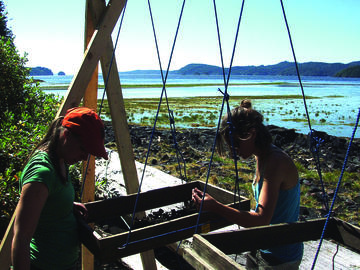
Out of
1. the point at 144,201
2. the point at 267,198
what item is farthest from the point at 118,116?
the point at 267,198

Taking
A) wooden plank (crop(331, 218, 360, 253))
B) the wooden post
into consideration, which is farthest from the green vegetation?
wooden plank (crop(331, 218, 360, 253))

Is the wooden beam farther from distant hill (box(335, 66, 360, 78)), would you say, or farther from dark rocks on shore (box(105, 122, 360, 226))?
distant hill (box(335, 66, 360, 78))

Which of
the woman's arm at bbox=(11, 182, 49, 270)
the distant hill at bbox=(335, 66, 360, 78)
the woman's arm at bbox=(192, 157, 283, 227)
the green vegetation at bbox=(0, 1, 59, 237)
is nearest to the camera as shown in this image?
the woman's arm at bbox=(11, 182, 49, 270)

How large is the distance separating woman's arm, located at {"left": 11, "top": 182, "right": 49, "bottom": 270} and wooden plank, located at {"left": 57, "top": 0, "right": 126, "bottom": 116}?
91cm

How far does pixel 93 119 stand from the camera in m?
1.78

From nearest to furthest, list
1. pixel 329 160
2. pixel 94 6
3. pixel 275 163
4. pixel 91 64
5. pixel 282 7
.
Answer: pixel 275 163 → pixel 282 7 → pixel 91 64 → pixel 94 6 → pixel 329 160

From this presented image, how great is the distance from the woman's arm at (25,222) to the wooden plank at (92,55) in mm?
911

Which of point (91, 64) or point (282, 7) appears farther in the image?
point (91, 64)

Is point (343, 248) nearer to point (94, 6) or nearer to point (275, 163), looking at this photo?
point (275, 163)

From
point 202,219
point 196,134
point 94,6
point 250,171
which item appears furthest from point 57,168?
point 196,134

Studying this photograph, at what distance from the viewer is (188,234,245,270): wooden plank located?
140 centimetres

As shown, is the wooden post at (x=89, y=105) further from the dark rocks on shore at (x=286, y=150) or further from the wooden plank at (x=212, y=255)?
the dark rocks on shore at (x=286, y=150)

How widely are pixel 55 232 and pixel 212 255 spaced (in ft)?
2.98

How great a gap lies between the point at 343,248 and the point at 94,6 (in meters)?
3.62
